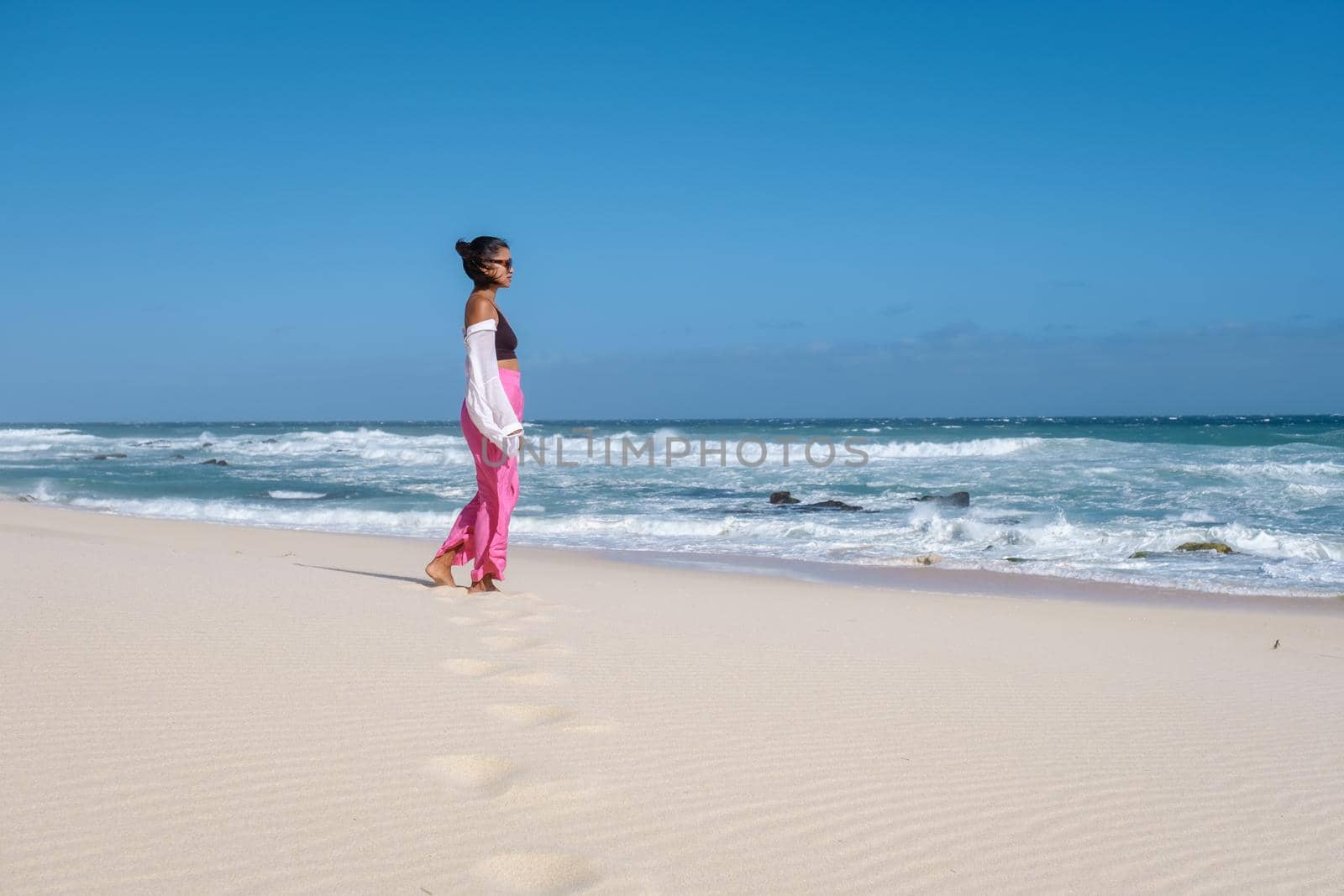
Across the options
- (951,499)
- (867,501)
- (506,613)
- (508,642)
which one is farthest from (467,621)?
(867,501)

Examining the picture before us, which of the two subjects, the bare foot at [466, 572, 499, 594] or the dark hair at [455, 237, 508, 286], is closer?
the dark hair at [455, 237, 508, 286]

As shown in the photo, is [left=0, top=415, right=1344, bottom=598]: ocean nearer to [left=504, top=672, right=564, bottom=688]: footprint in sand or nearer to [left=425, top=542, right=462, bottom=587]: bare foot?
[left=425, top=542, right=462, bottom=587]: bare foot

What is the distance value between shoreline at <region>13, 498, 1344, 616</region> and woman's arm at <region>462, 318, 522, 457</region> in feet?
14.6

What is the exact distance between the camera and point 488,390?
Answer: 5.59 m

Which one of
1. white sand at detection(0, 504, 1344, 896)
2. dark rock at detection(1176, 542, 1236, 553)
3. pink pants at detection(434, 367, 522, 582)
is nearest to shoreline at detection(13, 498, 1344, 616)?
dark rock at detection(1176, 542, 1236, 553)

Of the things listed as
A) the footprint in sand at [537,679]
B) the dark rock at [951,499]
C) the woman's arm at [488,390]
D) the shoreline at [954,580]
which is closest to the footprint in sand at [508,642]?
the footprint in sand at [537,679]

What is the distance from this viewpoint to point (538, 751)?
2898 mm

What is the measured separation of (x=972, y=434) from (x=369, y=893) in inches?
2177

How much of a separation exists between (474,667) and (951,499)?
51.0ft

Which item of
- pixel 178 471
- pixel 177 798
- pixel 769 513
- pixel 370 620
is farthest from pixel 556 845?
pixel 178 471

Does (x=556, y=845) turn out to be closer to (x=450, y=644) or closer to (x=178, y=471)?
(x=450, y=644)

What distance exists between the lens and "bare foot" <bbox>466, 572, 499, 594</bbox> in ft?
19.6

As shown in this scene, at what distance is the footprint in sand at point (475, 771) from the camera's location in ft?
8.59

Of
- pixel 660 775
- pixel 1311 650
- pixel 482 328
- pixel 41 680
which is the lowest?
pixel 1311 650
